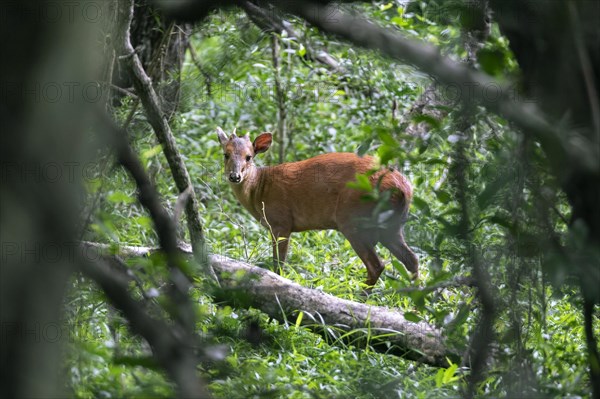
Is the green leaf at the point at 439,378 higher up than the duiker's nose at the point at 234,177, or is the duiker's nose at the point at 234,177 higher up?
the green leaf at the point at 439,378

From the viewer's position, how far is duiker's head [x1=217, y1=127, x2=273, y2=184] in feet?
26.7

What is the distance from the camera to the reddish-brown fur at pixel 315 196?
7.10 metres

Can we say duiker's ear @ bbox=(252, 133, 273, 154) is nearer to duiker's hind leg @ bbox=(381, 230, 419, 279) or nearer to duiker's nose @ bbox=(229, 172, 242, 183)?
duiker's nose @ bbox=(229, 172, 242, 183)

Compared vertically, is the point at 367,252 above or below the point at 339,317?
below

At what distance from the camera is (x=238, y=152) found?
8297mm

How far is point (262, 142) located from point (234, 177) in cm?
67

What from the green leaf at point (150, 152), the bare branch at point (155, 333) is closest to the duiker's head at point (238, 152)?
the green leaf at point (150, 152)

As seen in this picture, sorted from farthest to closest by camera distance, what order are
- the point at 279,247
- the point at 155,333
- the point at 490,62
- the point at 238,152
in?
the point at 238,152, the point at 279,247, the point at 490,62, the point at 155,333

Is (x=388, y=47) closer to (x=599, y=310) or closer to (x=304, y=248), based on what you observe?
(x=599, y=310)

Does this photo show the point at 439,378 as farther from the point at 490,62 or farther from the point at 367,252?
the point at 367,252

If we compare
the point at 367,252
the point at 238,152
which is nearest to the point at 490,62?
the point at 367,252

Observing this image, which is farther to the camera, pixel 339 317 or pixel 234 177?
pixel 234 177

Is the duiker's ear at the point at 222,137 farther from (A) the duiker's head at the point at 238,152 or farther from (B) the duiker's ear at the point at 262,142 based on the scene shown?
(B) the duiker's ear at the point at 262,142

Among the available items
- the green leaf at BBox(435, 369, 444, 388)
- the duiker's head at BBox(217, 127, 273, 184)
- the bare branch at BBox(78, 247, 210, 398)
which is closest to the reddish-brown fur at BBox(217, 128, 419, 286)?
the duiker's head at BBox(217, 127, 273, 184)
